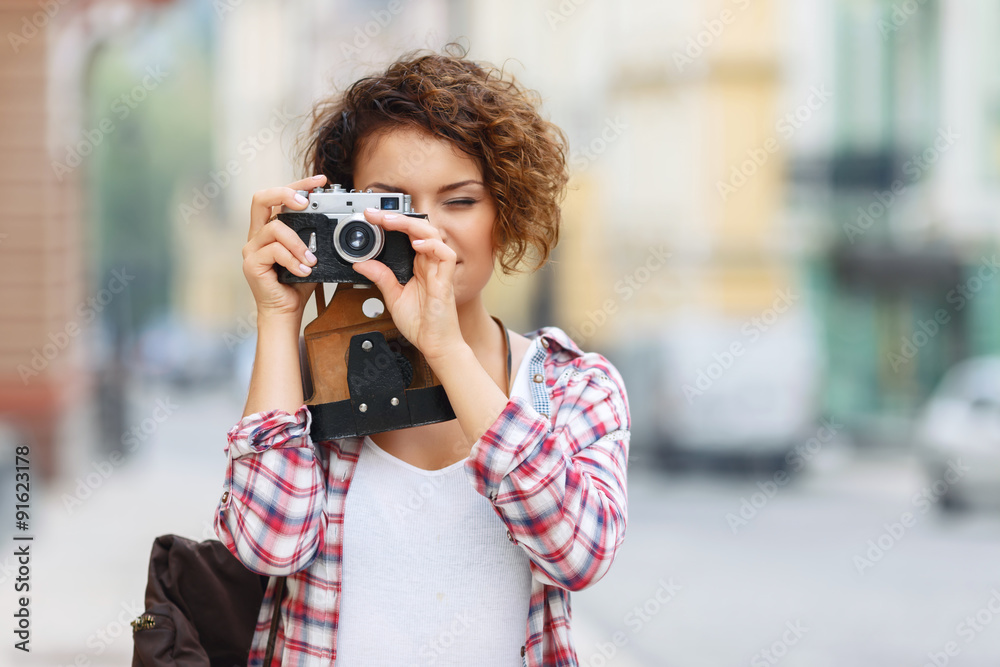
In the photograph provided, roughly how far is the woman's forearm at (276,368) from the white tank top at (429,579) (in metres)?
0.20

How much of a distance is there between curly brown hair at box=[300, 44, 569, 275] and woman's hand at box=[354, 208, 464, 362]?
0.62 feet

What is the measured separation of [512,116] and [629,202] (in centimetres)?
1566

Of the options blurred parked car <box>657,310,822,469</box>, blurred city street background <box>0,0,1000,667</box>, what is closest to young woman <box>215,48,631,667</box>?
blurred city street background <box>0,0,1000,667</box>

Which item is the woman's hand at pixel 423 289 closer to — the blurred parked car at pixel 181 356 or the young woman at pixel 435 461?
the young woman at pixel 435 461

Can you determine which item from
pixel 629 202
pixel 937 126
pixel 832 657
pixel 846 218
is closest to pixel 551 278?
pixel 629 202

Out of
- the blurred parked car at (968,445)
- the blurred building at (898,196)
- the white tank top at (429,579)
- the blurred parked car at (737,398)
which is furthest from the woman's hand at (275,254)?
the blurred building at (898,196)

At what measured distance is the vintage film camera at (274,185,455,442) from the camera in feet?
5.16

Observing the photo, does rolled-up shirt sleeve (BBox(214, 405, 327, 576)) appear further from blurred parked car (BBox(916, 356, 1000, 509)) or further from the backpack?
blurred parked car (BBox(916, 356, 1000, 509))

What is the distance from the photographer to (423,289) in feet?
5.11

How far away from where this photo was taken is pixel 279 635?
1.65 metres

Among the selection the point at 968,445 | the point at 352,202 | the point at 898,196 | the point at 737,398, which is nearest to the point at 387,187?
the point at 352,202

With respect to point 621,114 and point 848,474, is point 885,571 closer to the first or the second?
point 848,474

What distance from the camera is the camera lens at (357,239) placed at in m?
1.56

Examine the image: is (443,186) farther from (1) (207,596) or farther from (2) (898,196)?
(2) (898,196)
